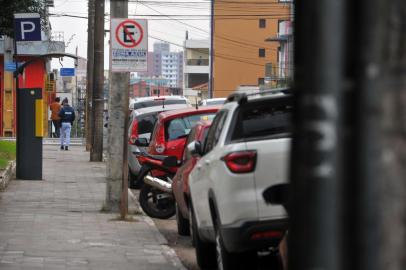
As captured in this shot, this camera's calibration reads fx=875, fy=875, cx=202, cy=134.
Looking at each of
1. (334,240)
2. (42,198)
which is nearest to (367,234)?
(334,240)

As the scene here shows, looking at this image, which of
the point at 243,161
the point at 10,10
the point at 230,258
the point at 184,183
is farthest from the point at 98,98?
the point at 243,161

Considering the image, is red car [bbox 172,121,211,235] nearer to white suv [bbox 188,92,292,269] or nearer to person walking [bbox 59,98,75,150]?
white suv [bbox 188,92,292,269]

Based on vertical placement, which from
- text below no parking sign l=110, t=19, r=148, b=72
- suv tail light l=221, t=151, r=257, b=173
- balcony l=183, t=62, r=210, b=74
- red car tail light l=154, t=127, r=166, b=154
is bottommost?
red car tail light l=154, t=127, r=166, b=154

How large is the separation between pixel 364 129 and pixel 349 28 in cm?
25

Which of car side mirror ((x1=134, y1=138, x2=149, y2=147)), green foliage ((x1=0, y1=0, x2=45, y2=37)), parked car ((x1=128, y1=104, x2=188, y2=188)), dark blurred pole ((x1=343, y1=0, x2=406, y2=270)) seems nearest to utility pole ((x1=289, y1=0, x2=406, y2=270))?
dark blurred pole ((x1=343, y1=0, x2=406, y2=270))

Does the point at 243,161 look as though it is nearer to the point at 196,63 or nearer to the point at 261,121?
the point at 261,121

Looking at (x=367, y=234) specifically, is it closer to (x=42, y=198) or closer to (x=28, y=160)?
(x=42, y=198)

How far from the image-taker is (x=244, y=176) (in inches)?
278

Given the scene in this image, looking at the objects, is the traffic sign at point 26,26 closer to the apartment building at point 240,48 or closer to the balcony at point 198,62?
the apartment building at point 240,48

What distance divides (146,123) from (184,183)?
989cm

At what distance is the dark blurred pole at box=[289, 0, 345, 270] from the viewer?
7.07ft

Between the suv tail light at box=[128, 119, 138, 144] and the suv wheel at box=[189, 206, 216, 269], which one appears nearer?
the suv wheel at box=[189, 206, 216, 269]

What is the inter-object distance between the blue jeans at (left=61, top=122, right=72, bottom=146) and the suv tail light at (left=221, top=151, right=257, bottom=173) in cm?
2323

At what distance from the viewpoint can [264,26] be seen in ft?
323
